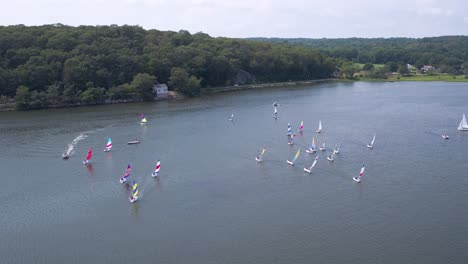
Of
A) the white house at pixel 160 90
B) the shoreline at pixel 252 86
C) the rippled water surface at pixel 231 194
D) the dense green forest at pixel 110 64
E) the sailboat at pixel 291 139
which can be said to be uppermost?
the dense green forest at pixel 110 64

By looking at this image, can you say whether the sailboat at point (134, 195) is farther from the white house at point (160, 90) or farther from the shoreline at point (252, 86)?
the white house at point (160, 90)

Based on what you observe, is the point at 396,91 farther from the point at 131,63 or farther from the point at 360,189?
the point at 360,189

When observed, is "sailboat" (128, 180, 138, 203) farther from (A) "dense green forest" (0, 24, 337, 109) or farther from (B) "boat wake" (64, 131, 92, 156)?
(A) "dense green forest" (0, 24, 337, 109)

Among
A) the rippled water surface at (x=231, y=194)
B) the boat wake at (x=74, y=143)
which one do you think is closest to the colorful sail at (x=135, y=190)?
the rippled water surface at (x=231, y=194)

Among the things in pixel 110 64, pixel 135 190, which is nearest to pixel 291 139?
pixel 135 190

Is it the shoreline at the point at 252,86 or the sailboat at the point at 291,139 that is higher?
the shoreline at the point at 252,86

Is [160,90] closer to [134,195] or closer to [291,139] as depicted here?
[291,139]

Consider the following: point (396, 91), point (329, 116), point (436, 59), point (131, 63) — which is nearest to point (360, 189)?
point (329, 116)
